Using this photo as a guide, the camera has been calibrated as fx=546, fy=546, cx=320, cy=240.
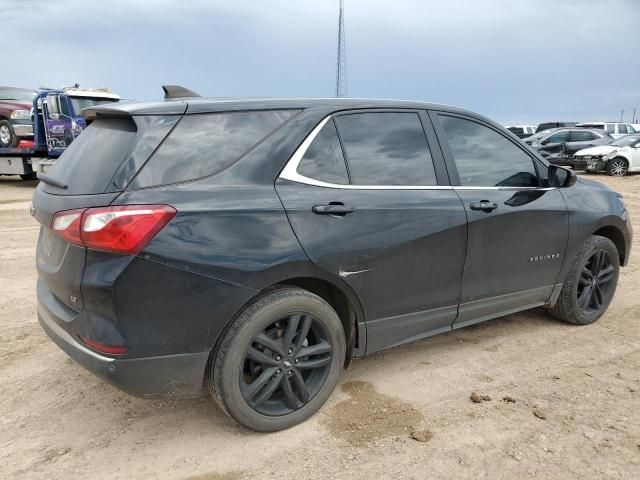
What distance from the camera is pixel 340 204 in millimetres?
2928

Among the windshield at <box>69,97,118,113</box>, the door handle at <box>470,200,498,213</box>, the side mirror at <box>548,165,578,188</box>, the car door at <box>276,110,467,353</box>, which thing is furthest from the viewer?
the windshield at <box>69,97,118,113</box>

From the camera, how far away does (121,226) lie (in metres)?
2.39

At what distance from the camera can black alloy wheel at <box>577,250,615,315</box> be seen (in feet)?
14.5

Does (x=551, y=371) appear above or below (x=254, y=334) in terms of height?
below

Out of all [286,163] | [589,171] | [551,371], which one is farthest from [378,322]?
[589,171]

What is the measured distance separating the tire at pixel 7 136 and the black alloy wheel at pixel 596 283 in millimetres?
14426

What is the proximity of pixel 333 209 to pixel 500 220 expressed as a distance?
134cm

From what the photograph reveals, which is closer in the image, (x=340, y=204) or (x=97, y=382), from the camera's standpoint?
(x=340, y=204)

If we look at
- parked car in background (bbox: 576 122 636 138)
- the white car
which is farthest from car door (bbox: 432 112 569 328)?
parked car in background (bbox: 576 122 636 138)

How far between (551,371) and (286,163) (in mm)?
2272

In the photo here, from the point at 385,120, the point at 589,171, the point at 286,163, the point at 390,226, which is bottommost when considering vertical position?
the point at 589,171

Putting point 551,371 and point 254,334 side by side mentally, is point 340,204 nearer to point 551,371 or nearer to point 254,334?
point 254,334

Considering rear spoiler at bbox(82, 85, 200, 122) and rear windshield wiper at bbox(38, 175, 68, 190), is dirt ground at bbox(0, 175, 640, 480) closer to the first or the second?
rear windshield wiper at bbox(38, 175, 68, 190)

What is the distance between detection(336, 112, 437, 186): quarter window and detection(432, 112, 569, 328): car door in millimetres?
193
